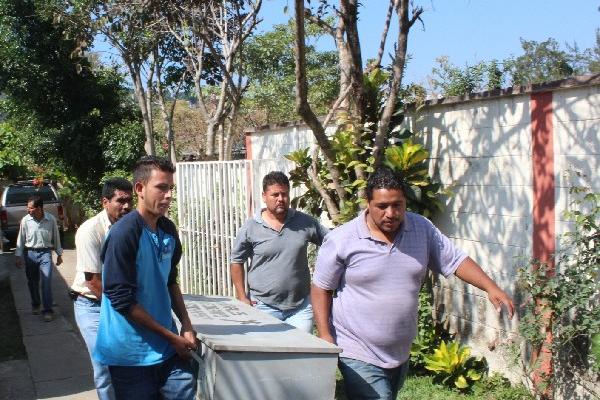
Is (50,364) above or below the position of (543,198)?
below

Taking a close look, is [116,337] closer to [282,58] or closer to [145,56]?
[145,56]

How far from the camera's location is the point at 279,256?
5.57 metres

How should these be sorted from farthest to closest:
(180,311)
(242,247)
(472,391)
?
(472,391), (242,247), (180,311)

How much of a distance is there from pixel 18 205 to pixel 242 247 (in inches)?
656

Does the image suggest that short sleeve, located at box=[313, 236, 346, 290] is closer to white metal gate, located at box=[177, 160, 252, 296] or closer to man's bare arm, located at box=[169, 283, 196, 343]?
man's bare arm, located at box=[169, 283, 196, 343]

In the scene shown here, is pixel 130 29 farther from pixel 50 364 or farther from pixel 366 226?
pixel 366 226

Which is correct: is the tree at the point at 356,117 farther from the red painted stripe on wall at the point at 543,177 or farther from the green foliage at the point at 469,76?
the green foliage at the point at 469,76

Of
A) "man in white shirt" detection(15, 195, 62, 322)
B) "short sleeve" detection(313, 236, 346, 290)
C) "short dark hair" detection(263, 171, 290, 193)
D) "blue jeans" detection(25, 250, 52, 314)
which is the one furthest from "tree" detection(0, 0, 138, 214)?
"short sleeve" detection(313, 236, 346, 290)

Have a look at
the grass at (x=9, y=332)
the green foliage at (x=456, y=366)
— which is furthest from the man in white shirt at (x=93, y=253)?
the grass at (x=9, y=332)

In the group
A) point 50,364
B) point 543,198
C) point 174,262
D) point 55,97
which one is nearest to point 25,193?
point 55,97

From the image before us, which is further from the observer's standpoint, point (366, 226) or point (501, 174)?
point (501, 174)

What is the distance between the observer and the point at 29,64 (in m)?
19.2

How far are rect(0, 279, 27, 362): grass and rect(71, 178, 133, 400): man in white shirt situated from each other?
391 centimetres

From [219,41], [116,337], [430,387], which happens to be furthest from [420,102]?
[219,41]
